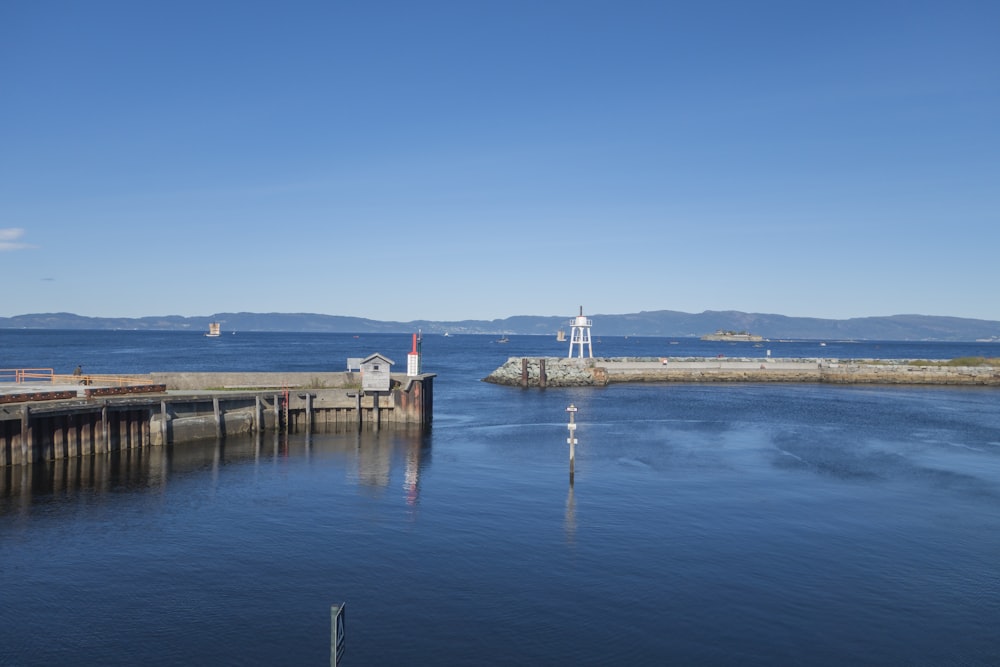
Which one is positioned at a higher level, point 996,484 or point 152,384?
point 152,384

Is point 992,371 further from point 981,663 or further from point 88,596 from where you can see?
point 88,596

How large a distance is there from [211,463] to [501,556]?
71.9 ft

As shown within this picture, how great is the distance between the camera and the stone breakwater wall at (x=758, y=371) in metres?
102

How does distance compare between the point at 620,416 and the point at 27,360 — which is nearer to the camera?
the point at 620,416

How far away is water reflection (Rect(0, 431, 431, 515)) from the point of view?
33.5 m

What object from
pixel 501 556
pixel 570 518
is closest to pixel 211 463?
pixel 570 518

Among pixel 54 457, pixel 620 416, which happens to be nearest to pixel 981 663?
pixel 54 457

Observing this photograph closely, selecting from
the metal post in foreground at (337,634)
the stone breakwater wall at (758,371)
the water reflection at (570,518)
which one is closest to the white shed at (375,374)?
the water reflection at (570,518)

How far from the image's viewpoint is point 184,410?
45.7m

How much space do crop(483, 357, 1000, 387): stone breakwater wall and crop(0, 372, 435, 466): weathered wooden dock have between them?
4572cm

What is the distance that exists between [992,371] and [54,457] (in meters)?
115

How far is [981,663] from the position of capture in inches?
722

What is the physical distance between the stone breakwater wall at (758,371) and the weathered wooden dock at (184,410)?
45.7 metres

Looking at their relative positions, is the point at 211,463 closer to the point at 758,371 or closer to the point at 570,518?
the point at 570,518
